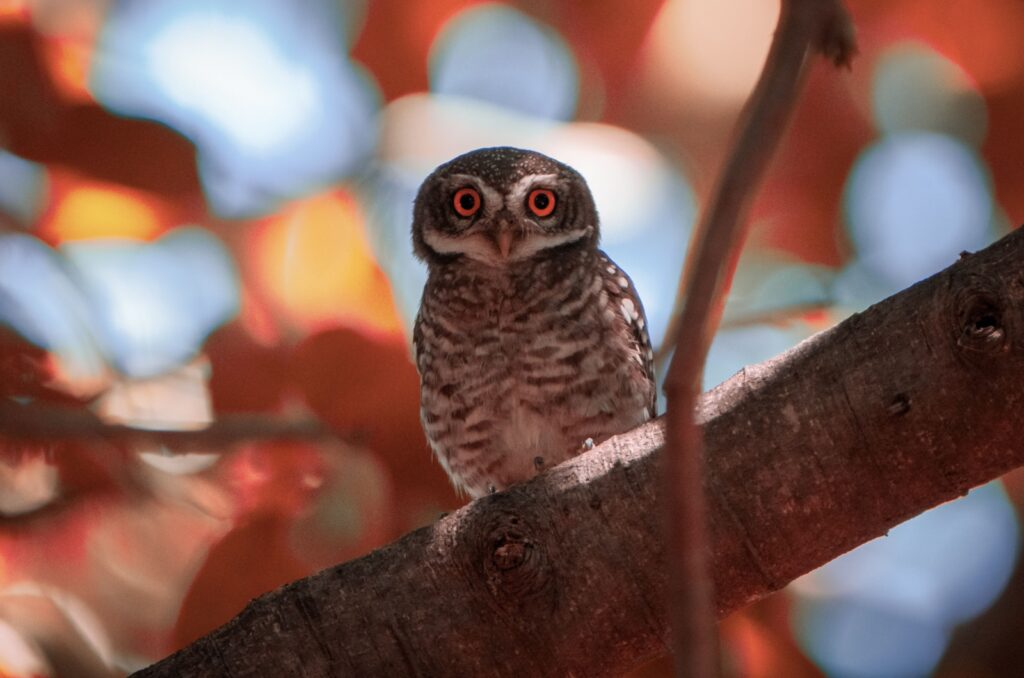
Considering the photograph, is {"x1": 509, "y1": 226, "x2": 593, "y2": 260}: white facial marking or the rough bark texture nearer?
the rough bark texture

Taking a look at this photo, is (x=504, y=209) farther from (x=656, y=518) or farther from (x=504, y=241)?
(x=656, y=518)

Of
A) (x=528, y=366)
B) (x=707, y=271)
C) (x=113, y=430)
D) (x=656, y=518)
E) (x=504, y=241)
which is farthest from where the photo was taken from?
(x=113, y=430)

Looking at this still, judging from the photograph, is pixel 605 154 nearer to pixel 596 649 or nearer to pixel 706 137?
pixel 706 137

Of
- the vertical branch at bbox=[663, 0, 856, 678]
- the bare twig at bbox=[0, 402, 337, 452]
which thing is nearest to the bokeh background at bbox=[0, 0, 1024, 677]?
the bare twig at bbox=[0, 402, 337, 452]

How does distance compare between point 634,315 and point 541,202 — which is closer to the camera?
point 634,315

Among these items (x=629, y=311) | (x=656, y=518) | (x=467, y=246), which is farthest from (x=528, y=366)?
(x=656, y=518)

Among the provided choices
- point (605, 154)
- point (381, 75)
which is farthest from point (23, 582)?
point (605, 154)

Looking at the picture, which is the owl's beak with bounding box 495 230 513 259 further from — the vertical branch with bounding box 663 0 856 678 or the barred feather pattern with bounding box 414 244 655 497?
the vertical branch with bounding box 663 0 856 678
